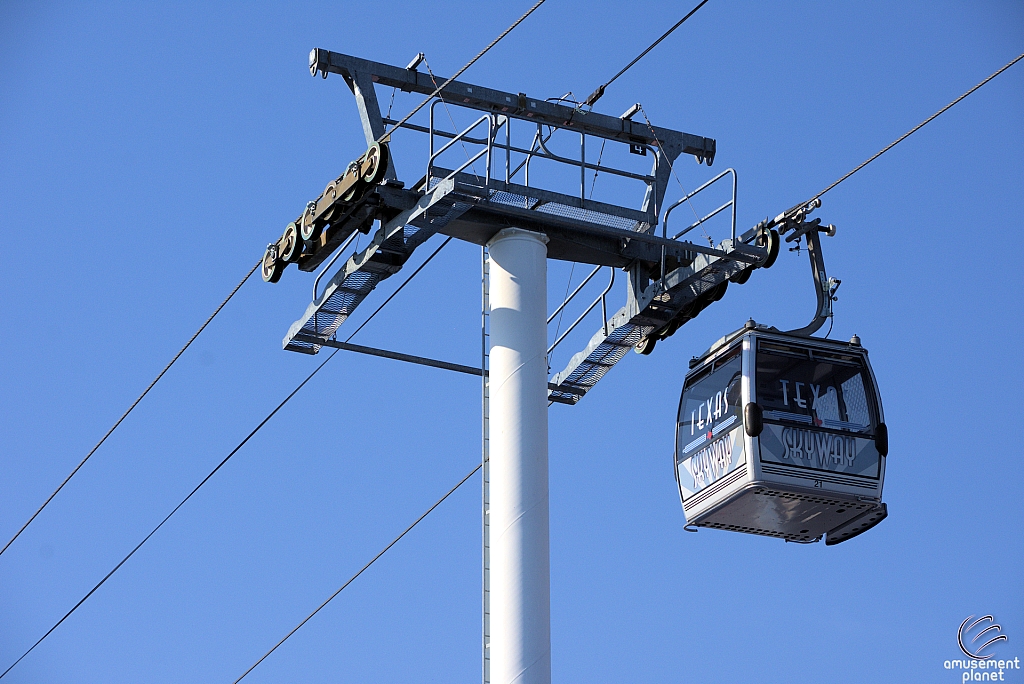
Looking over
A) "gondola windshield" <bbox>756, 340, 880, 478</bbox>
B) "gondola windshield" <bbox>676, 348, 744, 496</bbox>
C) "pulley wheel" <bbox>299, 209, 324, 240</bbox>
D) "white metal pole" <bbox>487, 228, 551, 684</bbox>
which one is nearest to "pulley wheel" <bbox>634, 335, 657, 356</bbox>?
"gondola windshield" <bbox>676, 348, 744, 496</bbox>

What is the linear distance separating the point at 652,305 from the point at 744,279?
120cm

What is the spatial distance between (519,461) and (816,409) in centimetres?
322

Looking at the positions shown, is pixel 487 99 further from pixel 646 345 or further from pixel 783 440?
pixel 783 440

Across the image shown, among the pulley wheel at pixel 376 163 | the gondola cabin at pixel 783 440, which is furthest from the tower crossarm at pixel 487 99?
the gondola cabin at pixel 783 440

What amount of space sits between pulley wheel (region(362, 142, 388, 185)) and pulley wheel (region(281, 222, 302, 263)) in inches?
57.7

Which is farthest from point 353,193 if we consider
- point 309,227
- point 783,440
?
point 783,440

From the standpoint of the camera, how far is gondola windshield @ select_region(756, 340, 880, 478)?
21.1 meters

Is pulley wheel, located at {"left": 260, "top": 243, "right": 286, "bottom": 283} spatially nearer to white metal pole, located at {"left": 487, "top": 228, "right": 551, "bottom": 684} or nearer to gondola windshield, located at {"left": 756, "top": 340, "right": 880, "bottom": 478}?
white metal pole, located at {"left": 487, "top": 228, "right": 551, "bottom": 684}

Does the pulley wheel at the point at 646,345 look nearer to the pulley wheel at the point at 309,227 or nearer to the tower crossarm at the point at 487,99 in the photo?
the tower crossarm at the point at 487,99

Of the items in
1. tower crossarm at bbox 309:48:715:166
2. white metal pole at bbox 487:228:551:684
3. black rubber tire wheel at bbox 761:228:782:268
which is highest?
tower crossarm at bbox 309:48:715:166

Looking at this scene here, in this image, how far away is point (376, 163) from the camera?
20.8 meters

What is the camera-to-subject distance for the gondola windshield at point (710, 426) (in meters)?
21.4

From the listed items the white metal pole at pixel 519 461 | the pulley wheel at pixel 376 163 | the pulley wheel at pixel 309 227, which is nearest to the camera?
the white metal pole at pixel 519 461

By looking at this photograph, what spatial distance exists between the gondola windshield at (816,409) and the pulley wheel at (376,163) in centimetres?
442
